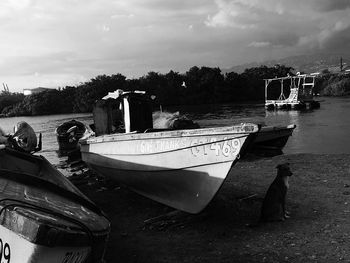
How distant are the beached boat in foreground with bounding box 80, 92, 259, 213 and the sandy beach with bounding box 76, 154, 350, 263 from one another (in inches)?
20.4

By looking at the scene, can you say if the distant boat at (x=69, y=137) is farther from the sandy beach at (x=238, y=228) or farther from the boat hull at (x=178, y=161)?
the boat hull at (x=178, y=161)

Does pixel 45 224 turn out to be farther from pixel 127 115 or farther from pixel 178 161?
pixel 127 115

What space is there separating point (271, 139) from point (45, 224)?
16.1m

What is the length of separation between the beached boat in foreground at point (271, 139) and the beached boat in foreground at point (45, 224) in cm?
1372

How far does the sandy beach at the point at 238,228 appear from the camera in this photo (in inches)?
273

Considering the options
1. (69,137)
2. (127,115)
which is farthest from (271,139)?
(69,137)

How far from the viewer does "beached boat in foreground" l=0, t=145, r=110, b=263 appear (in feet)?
13.8

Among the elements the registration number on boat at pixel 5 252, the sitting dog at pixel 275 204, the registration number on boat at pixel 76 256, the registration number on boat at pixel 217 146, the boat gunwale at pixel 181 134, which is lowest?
the sitting dog at pixel 275 204

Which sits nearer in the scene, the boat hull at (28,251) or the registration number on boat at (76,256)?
the boat hull at (28,251)

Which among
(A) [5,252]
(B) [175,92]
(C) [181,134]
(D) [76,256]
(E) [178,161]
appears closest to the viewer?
(A) [5,252]

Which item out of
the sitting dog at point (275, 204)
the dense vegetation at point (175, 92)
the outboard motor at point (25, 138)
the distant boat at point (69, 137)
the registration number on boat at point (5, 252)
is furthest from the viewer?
the dense vegetation at point (175, 92)

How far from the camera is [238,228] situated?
26.9ft

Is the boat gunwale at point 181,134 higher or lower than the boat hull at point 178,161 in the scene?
higher

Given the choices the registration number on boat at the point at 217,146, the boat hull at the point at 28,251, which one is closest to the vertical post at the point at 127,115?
the registration number on boat at the point at 217,146
